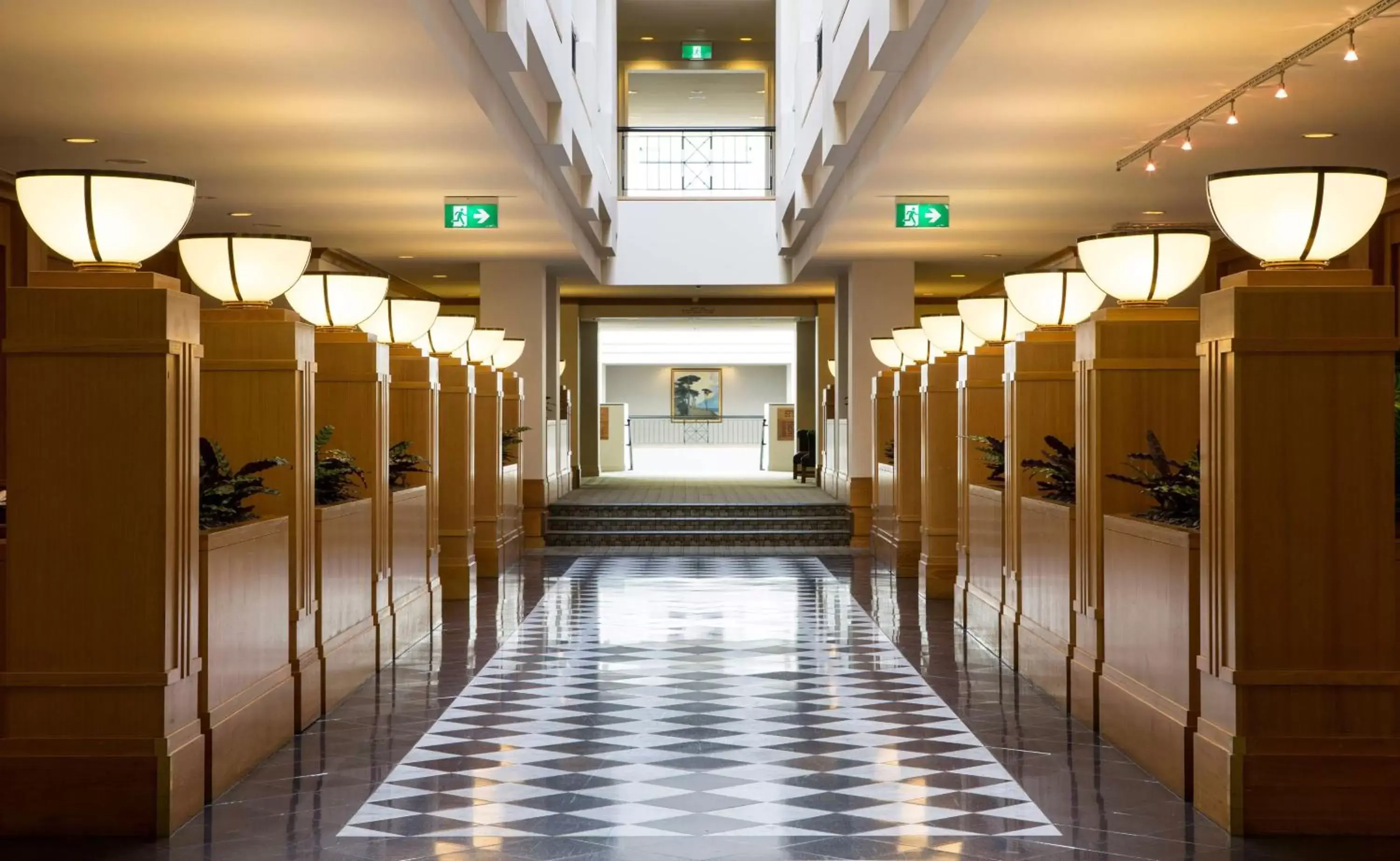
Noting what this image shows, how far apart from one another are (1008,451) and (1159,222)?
20.8 feet

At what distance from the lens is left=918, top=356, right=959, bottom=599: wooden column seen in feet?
36.5

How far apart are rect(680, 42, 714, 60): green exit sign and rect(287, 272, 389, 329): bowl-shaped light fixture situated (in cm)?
1541

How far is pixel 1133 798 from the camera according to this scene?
505cm

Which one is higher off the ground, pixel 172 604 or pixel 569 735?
pixel 172 604

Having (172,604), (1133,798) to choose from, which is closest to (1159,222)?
(1133,798)

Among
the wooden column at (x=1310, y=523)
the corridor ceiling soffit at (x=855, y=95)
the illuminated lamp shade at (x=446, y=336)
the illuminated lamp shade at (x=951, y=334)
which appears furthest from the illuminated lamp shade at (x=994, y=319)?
the wooden column at (x=1310, y=523)

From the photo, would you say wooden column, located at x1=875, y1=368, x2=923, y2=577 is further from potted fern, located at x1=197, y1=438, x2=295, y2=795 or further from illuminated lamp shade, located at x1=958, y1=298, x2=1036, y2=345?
potted fern, located at x1=197, y1=438, x2=295, y2=795

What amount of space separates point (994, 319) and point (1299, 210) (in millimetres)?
5215

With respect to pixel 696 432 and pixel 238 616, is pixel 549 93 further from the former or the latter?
pixel 696 432

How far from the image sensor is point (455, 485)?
37.9 ft

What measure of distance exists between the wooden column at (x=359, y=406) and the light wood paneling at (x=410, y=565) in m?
0.32

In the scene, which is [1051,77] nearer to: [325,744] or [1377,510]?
[1377,510]

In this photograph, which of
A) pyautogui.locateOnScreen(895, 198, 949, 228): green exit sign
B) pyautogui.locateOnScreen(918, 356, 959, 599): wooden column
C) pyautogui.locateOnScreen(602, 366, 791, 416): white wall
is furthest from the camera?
pyautogui.locateOnScreen(602, 366, 791, 416): white wall

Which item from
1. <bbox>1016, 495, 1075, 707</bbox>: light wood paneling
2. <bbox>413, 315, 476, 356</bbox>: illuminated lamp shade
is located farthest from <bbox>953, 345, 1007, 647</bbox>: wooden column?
<bbox>413, 315, 476, 356</bbox>: illuminated lamp shade
